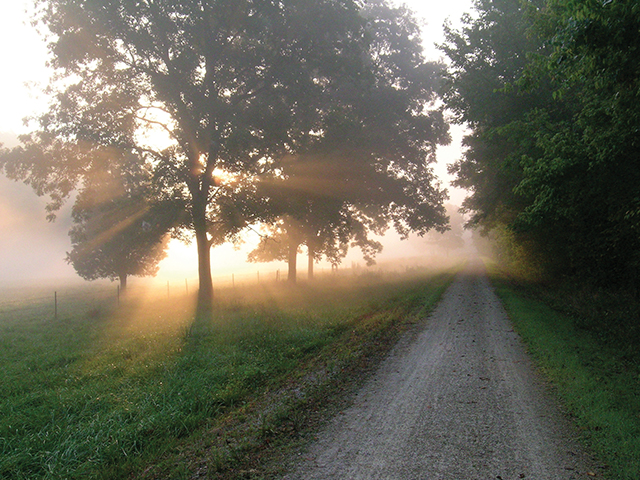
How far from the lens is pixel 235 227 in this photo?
733 inches

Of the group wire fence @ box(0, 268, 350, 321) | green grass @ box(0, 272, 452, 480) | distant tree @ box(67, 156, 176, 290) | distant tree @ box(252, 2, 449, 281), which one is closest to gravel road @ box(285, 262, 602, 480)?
green grass @ box(0, 272, 452, 480)

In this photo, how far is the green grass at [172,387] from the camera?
476cm

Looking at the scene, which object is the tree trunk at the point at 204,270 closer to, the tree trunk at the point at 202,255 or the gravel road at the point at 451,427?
the tree trunk at the point at 202,255

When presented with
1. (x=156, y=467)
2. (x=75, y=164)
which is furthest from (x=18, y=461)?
(x=75, y=164)

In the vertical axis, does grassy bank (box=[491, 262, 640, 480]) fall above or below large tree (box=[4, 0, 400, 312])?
below

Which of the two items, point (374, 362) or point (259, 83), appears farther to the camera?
point (259, 83)

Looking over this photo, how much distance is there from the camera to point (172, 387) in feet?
23.0

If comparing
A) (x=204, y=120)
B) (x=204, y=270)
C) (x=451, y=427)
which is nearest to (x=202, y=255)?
(x=204, y=270)

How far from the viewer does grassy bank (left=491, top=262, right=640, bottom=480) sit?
454cm

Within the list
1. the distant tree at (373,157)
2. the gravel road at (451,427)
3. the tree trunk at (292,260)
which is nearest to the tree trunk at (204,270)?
the distant tree at (373,157)

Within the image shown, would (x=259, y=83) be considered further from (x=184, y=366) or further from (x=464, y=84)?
(x=184, y=366)

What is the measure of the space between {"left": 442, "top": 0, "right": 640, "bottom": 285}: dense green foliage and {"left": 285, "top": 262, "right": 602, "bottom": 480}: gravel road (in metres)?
4.53

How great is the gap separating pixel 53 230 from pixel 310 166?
8748cm

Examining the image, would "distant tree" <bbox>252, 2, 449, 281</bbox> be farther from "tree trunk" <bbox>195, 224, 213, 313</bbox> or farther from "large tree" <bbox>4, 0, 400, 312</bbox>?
"tree trunk" <bbox>195, 224, 213, 313</bbox>
